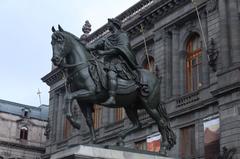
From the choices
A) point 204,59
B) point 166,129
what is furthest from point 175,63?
point 166,129

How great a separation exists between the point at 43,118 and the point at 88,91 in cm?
6556

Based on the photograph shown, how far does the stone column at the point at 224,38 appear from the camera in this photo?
32.0 meters

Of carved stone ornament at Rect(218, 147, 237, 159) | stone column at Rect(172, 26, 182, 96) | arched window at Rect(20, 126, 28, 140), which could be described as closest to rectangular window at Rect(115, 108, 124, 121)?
stone column at Rect(172, 26, 182, 96)

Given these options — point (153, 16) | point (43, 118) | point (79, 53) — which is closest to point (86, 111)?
point (79, 53)

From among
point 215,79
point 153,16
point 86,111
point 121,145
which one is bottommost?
point 121,145

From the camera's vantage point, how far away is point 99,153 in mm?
13219

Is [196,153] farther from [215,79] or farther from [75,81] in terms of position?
[75,81]

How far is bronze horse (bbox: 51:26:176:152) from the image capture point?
14.5m

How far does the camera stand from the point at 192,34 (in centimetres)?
3719

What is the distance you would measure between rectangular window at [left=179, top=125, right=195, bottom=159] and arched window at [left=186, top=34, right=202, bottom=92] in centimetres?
318

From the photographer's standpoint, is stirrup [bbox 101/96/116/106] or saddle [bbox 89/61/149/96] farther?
saddle [bbox 89/61/149/96]

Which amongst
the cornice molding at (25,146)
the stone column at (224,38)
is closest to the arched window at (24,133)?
the cornice molding at (25,146)

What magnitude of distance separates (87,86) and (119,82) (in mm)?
1080

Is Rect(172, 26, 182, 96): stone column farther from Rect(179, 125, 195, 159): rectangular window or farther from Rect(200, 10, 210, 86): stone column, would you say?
Rect(179, 125, 195, 159): rectangular window
